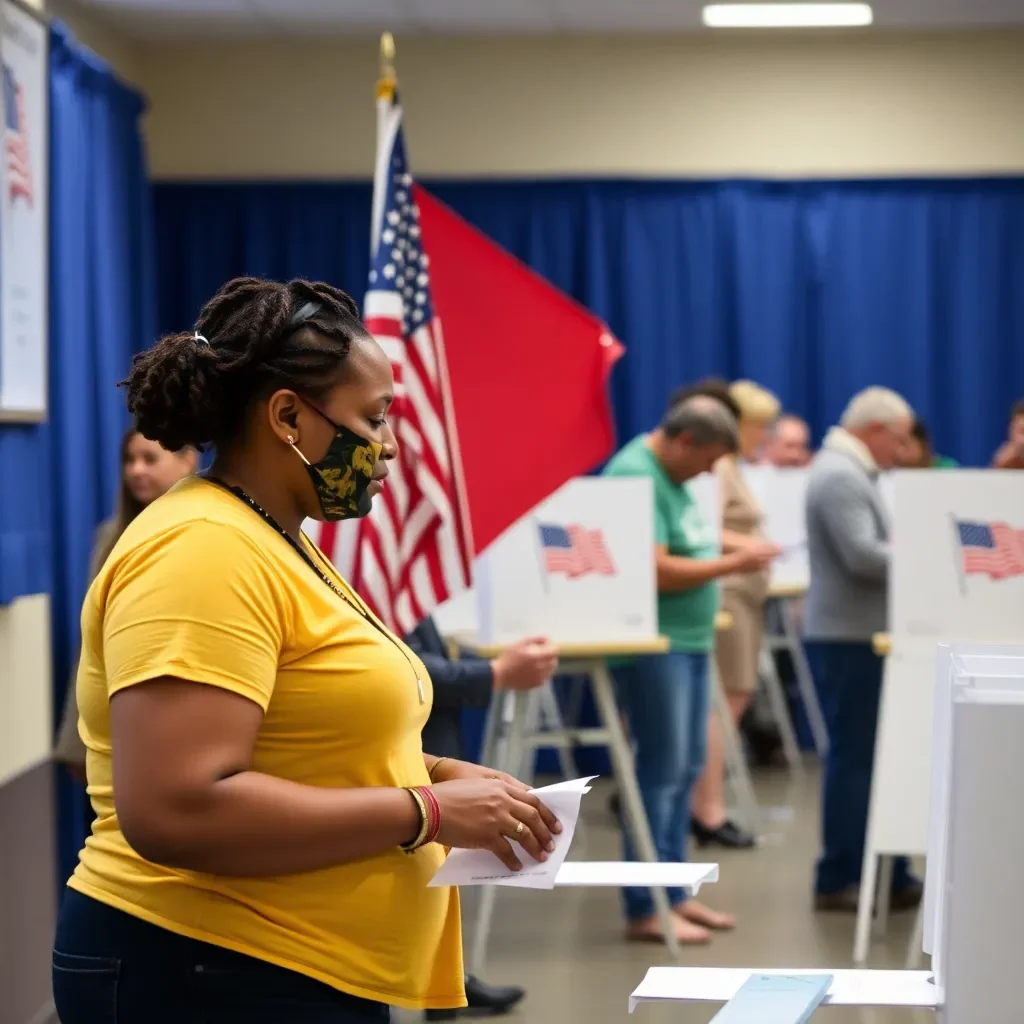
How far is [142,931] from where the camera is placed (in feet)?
4.71

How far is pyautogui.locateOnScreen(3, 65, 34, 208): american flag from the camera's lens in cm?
362

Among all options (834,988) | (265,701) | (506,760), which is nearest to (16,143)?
(506,760)

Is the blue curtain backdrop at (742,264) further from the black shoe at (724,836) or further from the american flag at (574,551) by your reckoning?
the american flag at (574,551)

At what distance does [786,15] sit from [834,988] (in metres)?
5.80

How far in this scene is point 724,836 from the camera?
5.59m

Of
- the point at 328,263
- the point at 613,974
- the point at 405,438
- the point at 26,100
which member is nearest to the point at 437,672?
the point at 405,438

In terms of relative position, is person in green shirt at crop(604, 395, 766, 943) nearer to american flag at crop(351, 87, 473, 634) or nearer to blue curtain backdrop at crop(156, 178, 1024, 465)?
american flag at crop(351, 87, 473, 634)

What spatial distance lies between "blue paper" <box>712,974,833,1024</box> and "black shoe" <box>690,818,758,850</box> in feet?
13.4

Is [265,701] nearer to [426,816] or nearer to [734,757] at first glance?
[426,816]

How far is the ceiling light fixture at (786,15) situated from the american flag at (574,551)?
10.5 feet

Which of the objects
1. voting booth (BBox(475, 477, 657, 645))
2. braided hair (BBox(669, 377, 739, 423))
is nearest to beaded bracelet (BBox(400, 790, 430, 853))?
voting booth (BBox(475, 477, 657, 645))

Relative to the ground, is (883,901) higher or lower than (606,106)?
lower

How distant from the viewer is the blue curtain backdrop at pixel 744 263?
7.38m

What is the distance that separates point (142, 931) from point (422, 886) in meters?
0.26
